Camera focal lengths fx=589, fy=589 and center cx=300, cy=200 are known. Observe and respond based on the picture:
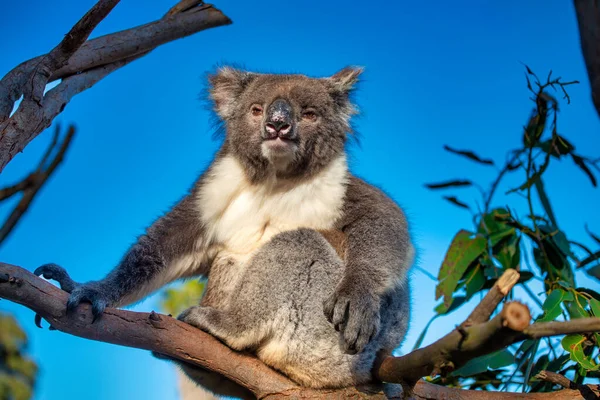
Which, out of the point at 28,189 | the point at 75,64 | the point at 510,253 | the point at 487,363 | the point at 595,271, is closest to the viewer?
the point at 28,189

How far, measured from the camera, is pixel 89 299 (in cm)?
235

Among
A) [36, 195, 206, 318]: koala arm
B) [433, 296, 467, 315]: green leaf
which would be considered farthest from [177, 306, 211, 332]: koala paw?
[433, 296, 467, 315]: green leaf

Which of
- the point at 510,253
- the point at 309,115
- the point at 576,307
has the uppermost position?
the point at 309,115

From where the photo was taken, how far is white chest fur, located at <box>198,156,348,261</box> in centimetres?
→ 293

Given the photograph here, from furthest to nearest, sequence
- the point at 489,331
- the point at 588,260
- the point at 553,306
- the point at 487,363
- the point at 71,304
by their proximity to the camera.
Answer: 1. the point at 588,260
2. the point at 487,363
3. the point at 553,306
4. the point at 71,304
5. the point at 489,331

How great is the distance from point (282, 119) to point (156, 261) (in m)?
0.94

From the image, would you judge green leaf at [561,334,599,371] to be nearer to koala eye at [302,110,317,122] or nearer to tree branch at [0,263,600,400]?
tree branch at [0,263,600,400]

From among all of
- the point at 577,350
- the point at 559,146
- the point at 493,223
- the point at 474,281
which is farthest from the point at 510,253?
the point at 577,350

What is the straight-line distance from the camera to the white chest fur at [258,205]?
2.93 metres

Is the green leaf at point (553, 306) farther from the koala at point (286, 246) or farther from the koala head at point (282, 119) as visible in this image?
the koala head at point (282, 119)

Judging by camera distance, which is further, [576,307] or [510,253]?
[510,253]

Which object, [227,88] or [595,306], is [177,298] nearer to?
[227,88]

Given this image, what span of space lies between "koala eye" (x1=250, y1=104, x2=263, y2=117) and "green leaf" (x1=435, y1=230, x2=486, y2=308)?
1.64 m

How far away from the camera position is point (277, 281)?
2.60m
